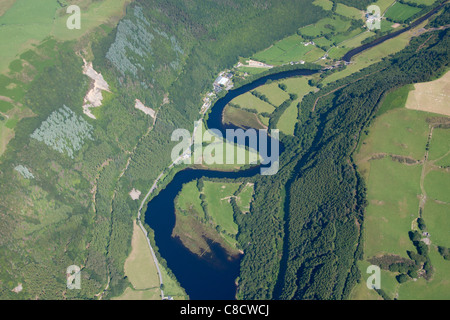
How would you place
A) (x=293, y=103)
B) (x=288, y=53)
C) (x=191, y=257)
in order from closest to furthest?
(x=191, y=257) < (x=293, y=103) < (x=288, y=53)

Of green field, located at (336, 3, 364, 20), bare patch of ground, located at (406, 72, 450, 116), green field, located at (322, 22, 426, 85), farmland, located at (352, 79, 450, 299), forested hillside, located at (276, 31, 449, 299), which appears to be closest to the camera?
farmland, located at (352, 79, 450, 299)

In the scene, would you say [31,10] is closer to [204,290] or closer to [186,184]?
[186,184]

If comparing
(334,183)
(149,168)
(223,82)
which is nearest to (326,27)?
(223,82)

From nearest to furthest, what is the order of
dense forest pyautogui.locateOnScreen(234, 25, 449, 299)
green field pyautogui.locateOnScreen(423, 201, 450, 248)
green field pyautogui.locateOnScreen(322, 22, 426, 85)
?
1. dense forest pyautogui.locateOnScreen(234, 25, 449, 299)
2. green field pyautogui.locateOnScreen(423, 201, 450, 248)
3. green field pyautogui.locateOnScreen(322, 22, 426, 85)

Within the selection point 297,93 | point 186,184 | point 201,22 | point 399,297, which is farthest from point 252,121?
point 399,297

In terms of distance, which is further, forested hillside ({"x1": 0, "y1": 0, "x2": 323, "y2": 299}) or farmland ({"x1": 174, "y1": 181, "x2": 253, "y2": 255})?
farmland ({"x1": 174, "y1": 181, "x2": 253, "y2": 255})

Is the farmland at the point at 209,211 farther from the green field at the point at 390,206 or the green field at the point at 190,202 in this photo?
the green field at the point at 390,206

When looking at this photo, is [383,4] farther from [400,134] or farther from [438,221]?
[438,221]

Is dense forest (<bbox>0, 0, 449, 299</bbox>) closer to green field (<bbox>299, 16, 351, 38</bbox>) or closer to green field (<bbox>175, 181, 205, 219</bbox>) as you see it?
green field (<bbox>175, 181, 205, 219</bbox>)

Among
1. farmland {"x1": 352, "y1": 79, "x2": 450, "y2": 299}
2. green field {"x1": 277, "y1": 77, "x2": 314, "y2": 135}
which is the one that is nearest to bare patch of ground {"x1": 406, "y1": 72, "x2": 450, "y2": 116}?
farmland {"x1": 352, "y1": 79, "x2": 450, "y2": 299}
